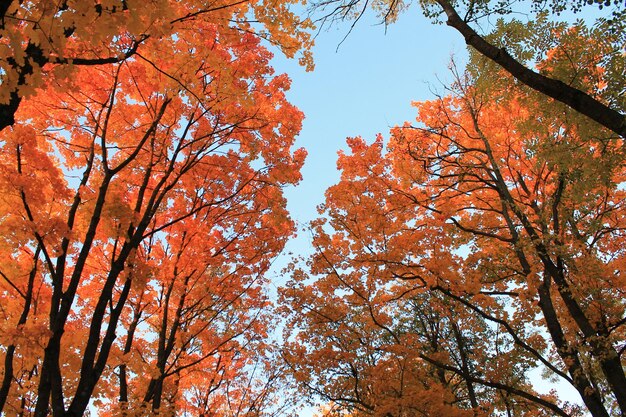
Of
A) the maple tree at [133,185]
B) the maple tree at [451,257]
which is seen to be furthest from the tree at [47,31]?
the maple tree at [451,257]

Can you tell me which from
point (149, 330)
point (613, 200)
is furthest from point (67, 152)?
point (613, 200)

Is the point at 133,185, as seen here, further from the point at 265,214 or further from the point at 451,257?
the point at 451,257

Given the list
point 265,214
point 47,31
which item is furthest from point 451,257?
point 47,31

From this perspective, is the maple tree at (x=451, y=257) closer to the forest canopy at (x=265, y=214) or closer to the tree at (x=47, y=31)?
the forest canopy at (x=265, y=214)

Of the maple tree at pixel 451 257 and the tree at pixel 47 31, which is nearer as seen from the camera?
the tree at pixel 47 31

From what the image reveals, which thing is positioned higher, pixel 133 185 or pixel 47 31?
pixel 133 185

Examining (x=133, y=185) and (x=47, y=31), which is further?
(x=133, y=185)

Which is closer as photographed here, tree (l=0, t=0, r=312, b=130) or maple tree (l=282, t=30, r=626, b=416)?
tree (l=0, t=0, r=312, b=130)

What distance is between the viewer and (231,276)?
29.3 feet

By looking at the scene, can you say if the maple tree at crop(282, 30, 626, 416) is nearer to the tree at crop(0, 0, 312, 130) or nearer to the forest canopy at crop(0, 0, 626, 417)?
the forest canopy at crop(0, 0, 626, 417)

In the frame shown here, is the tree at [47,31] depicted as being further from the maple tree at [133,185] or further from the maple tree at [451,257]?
the maple tree at [451,257]

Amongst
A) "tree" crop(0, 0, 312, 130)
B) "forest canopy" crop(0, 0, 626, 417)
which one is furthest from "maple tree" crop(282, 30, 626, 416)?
"tree" crop(0, 0, 312, 130)

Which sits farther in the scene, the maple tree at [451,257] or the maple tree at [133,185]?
the maple tree at [451,257]

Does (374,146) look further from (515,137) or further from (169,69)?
(169,69)
